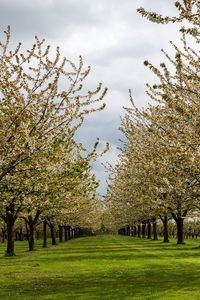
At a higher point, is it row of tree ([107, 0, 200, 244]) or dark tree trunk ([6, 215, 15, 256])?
row of tree ([107, 0, 200, 244])

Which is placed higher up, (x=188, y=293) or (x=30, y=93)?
(x=30, y=93)

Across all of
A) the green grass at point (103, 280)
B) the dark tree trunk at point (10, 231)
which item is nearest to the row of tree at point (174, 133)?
the green grass at point (103, 280)

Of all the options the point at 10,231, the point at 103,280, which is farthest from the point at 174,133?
the point at 10,231

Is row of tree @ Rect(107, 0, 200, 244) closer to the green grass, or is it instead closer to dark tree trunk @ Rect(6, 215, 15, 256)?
the green grass

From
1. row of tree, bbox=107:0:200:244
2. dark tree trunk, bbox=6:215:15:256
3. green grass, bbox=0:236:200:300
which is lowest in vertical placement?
green grass, bbox=0:236:200:300

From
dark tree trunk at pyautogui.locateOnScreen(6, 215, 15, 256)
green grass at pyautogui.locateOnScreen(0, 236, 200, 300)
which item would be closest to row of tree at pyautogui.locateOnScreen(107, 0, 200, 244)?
green grass at pyautogui.locateOnScreen(0, 236, 200, 300)

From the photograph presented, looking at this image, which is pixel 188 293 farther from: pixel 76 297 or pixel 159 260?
pixel 159 260

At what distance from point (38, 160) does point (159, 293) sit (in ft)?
25.1

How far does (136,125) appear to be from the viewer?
33812 mm

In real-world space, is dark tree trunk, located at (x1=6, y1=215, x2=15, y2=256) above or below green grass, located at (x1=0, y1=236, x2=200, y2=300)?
above

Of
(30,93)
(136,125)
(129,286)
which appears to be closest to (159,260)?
(136,125)

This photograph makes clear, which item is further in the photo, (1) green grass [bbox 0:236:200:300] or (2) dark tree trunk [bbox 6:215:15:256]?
(2) dark tree trunk [bbox 6:215:15:256]

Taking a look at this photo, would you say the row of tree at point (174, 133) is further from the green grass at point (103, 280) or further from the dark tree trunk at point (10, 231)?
the dark tree trunk at point (10, 231)

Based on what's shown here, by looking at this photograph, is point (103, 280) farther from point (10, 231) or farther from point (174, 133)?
point (10, 231)
